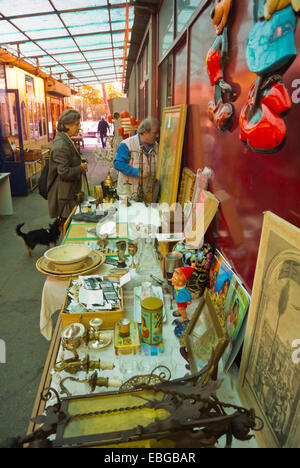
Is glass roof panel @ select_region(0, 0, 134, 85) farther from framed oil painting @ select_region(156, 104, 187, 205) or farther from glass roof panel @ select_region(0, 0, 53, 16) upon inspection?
framed oil painting @ select_region(156, 104, 187, 205)

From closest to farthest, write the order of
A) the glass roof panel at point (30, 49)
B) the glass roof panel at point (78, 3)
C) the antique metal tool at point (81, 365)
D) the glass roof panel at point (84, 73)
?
the antique metal tool at point (81, 365) → the glass roof panel at point (78, 3) → the glass roof panel at point (30, 49) → the glass roof panel at point (84, 73)

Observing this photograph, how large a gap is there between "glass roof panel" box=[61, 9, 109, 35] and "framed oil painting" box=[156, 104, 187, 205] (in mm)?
6117

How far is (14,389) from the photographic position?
2.34 m

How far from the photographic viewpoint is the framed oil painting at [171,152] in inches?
95.4

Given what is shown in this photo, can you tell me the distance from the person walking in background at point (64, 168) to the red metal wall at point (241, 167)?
1.71 m

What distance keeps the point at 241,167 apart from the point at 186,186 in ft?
3.45

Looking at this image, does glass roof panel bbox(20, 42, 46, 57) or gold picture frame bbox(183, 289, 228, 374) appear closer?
gold picture frame bbox(183, 289, 228, 374)

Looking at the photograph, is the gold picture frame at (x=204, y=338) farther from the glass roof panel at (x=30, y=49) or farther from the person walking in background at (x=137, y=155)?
the glass roof panel at (x=30, y=49)

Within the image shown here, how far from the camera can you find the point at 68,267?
1924mm

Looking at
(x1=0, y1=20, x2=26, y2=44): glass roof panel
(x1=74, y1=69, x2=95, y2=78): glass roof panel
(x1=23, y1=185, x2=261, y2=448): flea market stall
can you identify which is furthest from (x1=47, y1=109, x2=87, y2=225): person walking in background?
(x1=74, y1=69, x2=95, y2=78): glass roof panel

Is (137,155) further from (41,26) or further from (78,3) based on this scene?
(41,26)

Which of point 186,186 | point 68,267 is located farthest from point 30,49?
point 68,267

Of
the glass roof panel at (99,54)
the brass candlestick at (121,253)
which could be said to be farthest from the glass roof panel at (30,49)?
the brass candlestick at (121,253)

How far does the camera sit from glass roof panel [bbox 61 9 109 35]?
7.44 m
